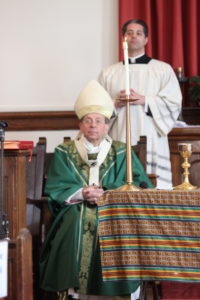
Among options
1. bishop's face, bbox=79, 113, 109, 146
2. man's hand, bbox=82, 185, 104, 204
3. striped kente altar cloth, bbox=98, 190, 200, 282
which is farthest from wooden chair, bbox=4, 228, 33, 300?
bishop's face, bbox=79, 113, 109, 146

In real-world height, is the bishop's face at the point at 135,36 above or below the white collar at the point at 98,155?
above

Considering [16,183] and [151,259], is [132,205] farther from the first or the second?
[16,183]

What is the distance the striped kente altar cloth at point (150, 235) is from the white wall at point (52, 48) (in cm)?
363

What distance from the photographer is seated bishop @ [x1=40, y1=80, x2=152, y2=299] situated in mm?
3924

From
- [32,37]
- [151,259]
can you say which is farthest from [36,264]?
[32,37]

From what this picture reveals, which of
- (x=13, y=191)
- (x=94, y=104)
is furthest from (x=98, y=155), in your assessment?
(x=13, y=191)

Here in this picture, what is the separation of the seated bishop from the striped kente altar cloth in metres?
0.75

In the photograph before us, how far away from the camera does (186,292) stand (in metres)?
3.39

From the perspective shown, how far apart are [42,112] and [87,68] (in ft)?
2.19

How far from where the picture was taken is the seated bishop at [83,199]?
3924 mm

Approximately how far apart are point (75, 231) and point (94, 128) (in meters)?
0.76

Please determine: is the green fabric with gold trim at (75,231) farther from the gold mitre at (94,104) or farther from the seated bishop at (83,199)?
the gold mitre at (94,104)

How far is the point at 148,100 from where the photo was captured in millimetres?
5449

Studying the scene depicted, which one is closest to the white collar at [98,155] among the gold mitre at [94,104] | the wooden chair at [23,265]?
the gold mitre at [94,104]
